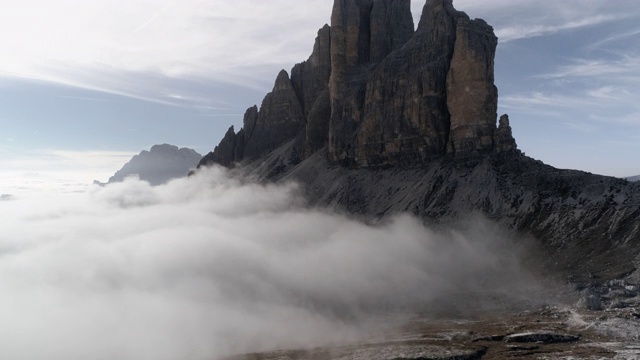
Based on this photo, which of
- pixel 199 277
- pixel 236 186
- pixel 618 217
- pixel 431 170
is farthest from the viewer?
pixel 236 186

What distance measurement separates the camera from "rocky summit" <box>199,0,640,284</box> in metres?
80.6

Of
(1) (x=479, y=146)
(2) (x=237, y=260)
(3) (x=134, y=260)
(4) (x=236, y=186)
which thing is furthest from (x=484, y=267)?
(4) (x=236, y=186)

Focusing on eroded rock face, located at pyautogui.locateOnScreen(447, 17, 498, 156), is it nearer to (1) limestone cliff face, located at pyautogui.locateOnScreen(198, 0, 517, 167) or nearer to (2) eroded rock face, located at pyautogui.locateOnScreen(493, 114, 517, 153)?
(1) limestone cliff face, located at pyautogui.locateOnScreen(198, 0, 517, 167)

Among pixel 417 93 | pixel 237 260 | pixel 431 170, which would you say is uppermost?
pixel 417 93

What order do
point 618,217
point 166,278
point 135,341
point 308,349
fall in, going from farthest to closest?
point 166,278
point 618,217
point 135,341
point 308,349

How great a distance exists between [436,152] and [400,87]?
21921 millimetres

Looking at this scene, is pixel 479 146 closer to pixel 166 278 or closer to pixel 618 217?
pixel 618 217

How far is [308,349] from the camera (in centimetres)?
5716

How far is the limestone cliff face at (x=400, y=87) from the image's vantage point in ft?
363

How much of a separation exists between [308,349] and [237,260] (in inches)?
2090

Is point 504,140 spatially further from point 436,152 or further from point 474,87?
point 436,152

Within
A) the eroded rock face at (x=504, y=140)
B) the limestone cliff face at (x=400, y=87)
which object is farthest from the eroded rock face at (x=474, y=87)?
the eroded rock face at (x=504, y=140)

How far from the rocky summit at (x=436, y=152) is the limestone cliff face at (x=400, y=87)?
13.0 inches

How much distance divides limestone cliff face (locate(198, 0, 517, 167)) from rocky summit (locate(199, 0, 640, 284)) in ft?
1.08
